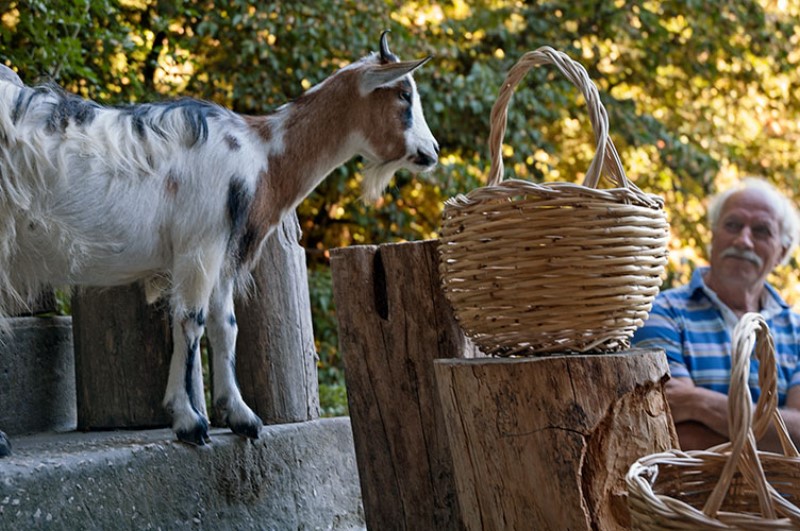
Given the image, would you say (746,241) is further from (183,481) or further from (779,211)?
(183,481)

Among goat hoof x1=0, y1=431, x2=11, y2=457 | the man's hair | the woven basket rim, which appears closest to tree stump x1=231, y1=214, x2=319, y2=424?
goat hoof x1=0, y1=431, x2=11, y2=457

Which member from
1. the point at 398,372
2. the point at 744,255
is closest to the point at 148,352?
the point at 398,372

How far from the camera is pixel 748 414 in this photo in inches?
77.2

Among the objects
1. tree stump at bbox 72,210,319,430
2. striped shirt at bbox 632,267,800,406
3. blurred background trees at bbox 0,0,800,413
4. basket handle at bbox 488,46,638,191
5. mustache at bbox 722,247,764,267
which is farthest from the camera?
blurred background trees at bbox 0,0,800,413

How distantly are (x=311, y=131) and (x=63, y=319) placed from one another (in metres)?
1.29

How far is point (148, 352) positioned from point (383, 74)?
1.34 m

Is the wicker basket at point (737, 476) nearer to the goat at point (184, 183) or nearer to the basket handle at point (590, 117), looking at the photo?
the basket handle at point (590, 117)

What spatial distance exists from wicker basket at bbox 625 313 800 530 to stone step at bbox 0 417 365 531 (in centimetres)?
151

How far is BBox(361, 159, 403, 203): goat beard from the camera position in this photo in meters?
3.29

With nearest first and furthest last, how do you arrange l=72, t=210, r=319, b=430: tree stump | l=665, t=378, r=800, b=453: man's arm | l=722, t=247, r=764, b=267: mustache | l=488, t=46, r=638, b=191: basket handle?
1. l=488, t=46, r=638, b=191: basket handle
2. l=665, t=378, r=800, b=453: man's arm
3. l=72, t=210, r=319, b=430: tree stump
4. l=722, t=247, r=764, b=267: mustache

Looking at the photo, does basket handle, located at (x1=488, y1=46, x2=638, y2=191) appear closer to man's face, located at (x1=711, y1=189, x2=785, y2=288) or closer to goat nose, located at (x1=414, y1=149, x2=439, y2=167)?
goat nose, located at (x1=414, y1=149, x2=439, y2=167)

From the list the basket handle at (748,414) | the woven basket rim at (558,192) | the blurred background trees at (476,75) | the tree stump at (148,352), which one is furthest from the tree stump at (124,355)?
the basket handle at (748,414)

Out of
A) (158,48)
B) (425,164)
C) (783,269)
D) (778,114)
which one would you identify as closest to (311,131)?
(425,164)

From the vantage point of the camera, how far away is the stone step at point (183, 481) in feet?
8.89
